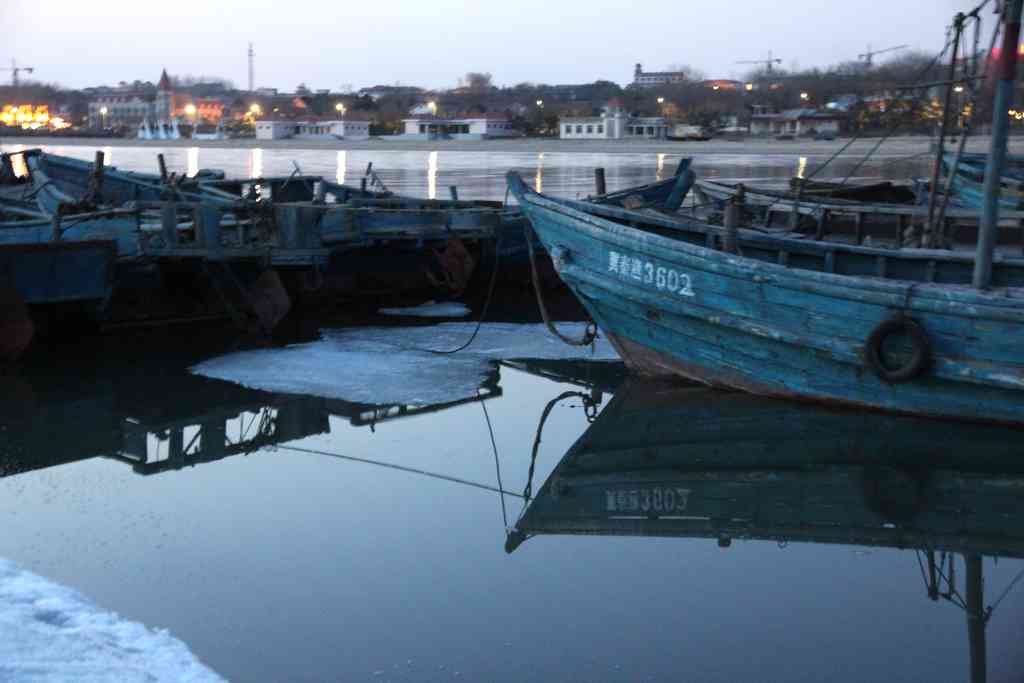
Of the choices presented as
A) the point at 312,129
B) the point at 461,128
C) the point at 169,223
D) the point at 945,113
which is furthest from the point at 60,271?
the point at 312,129

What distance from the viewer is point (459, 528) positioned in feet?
28.5

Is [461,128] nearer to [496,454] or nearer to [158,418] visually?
[158,418]

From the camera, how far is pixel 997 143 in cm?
1043

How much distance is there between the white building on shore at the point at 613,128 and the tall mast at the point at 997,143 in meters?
121

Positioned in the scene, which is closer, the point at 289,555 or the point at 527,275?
the point at 289,555

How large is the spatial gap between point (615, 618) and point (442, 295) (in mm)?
12898

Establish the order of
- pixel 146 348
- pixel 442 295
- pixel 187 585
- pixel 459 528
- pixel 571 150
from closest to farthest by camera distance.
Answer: pixel 187 585
pixel 459 528
pixel 146 348
pixel 442 295
pixel 571 150

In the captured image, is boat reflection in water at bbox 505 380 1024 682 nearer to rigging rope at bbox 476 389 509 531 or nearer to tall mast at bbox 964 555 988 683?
tall mast at bbox 964 555 988 683

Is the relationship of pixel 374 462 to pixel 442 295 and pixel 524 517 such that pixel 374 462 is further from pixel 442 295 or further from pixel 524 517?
pixel 442 295

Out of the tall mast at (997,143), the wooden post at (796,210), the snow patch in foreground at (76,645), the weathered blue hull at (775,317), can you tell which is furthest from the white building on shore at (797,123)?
the snow patch in foreground at (76,645)

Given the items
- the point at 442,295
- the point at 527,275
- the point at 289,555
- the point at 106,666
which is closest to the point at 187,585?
the point at 289,555

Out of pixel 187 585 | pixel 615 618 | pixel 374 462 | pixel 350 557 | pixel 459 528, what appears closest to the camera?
pixel 615 618

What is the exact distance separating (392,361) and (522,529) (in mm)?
5447

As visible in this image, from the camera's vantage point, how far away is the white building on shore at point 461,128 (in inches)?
5837
